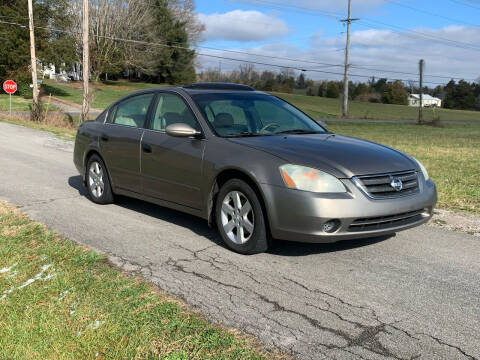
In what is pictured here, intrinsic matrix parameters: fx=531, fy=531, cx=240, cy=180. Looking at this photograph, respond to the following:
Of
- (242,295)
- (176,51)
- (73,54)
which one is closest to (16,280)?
(242,295)

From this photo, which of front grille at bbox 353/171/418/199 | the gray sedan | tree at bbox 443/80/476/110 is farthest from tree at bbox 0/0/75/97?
tree at bbox 443/80/476/110

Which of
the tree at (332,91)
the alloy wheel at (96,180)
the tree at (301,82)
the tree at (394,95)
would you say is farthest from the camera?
the tree at (301,82)

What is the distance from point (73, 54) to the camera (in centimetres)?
5088

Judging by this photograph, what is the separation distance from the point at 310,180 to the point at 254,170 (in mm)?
533

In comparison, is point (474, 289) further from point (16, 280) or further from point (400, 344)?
point (16, 280)

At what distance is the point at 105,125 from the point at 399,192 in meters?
4.05

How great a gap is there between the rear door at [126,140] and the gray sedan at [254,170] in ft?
0.05

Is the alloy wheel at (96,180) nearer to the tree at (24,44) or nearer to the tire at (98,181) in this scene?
the tire at (98,181)

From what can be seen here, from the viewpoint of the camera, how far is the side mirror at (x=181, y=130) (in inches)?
211

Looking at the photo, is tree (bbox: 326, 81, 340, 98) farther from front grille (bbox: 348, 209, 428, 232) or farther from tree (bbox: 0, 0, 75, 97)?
front grille (bbox: 348, 209, 428, 232)

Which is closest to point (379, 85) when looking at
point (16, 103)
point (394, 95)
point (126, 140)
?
point (394, 95)

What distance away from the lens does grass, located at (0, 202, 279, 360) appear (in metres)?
3.10

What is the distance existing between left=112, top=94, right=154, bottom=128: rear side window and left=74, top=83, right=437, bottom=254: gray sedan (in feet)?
0.06

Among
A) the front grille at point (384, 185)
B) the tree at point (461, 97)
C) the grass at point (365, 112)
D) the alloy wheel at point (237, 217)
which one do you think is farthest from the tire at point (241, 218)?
the tree at point (461, 97)
